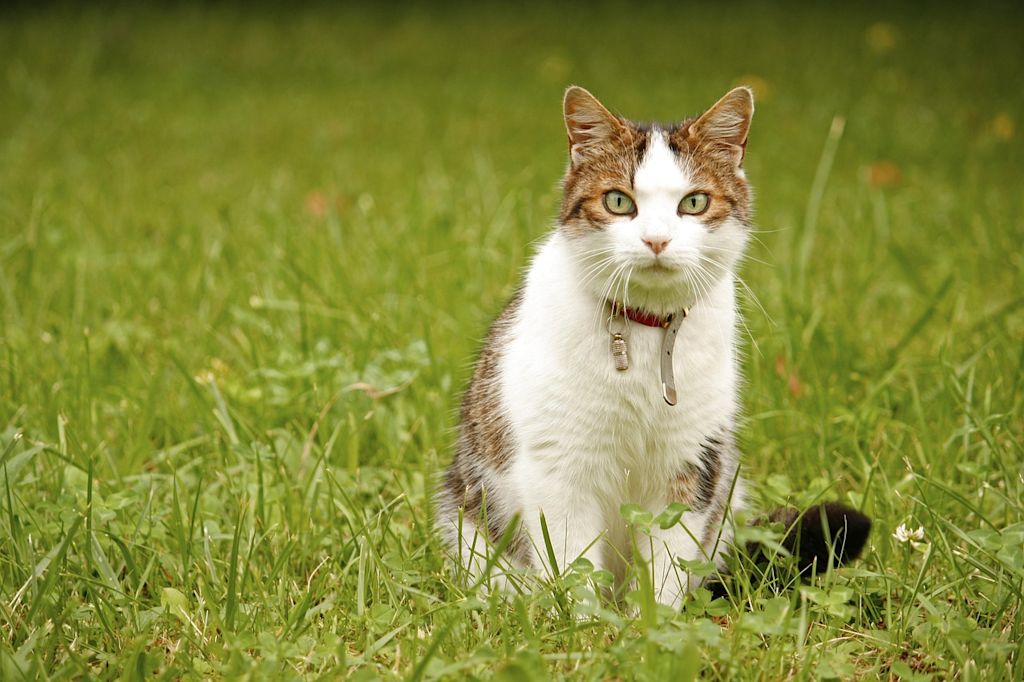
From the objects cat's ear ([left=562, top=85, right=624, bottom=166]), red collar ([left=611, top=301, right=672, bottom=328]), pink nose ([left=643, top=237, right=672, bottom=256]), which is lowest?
red collar ([left=611, top=301, right=672, bottom=328])

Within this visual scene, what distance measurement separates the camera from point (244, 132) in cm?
619

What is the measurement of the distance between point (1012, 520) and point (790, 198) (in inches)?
111

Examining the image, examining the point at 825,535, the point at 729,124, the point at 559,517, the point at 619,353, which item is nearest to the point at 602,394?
the point at 619,353

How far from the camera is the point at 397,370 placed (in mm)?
2898

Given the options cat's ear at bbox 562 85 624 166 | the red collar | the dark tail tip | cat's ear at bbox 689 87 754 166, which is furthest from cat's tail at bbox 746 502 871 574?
cat's ear at bbox 562 85 624 166

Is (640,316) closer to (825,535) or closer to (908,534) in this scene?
(825,535)

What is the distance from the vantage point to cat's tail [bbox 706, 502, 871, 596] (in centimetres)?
191

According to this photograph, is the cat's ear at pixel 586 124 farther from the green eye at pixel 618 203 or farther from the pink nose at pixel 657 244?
the pink nose at pixel 657 244

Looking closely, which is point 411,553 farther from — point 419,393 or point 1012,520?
point 1012,520

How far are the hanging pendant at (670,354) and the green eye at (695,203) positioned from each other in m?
0.20

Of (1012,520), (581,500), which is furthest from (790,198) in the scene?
(581,500)

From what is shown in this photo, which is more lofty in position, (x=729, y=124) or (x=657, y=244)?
(x=729, y=124)

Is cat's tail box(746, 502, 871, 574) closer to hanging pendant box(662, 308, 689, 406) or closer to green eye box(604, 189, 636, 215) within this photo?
hanging pendant box(662, 308, 689, 406)

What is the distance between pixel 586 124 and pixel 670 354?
0.51m
